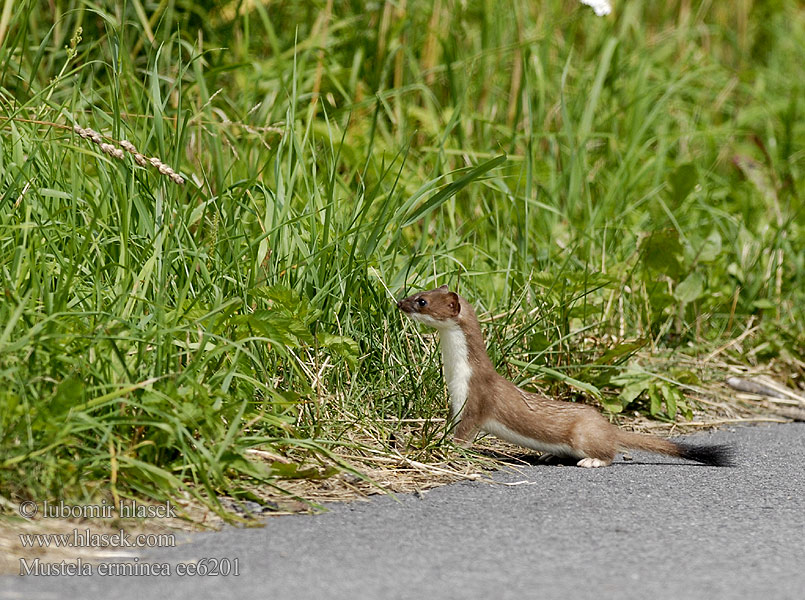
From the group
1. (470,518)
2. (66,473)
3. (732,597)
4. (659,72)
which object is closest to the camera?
(732,597)

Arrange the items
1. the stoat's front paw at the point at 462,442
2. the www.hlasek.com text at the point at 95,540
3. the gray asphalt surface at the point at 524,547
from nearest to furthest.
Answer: the gray asphalt surface at the point at 524,547
the www.hlasek.com text at the point at 95,540
the stoat's front paw at the point at 462,442

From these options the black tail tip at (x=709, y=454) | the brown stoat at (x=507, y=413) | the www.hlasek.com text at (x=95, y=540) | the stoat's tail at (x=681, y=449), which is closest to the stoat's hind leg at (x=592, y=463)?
the brown stoat at (x=507, y=413)

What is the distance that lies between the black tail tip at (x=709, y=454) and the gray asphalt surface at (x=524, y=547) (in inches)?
6.1

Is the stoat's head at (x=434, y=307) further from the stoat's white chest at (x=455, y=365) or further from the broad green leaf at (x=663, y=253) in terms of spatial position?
the broad green leaf at (x=663, y=253)

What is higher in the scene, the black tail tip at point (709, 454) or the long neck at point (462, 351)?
the long neck at point (462, 351)

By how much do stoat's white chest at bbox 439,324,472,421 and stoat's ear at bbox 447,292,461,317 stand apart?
0.19ft

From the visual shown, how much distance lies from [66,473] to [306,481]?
2.69 ft

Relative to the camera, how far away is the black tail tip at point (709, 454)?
4.32 metres

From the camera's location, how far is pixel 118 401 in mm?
3320

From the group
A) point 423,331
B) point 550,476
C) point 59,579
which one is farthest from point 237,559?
point 423,331

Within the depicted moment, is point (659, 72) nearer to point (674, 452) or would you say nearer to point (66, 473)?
point (674, 452)

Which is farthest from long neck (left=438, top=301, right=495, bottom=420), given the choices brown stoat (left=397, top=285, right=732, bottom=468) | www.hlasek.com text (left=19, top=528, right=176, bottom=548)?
www.hlasek.com text (left=19, top=528, right=176, bottom=548)

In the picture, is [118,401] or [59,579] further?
[118,401]

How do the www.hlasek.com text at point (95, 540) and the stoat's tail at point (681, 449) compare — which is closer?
the www.hlasek.com text at point (95, 540)
